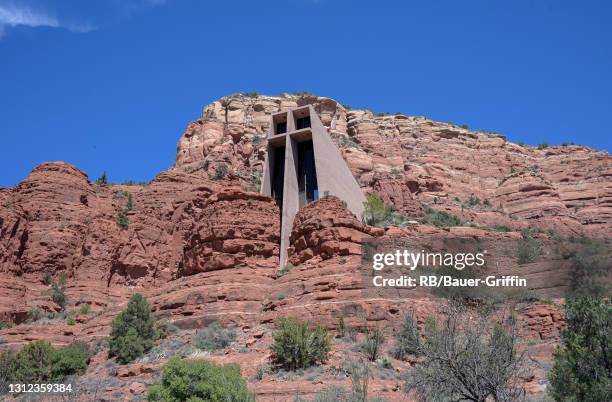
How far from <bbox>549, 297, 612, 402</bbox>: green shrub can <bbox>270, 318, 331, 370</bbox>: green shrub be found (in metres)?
7.61

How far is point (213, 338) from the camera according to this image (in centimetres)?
2602

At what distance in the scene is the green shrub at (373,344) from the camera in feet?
76.3

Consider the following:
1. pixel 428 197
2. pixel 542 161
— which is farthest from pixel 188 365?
pixel 542 161

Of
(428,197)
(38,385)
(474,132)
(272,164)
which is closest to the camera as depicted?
(38,385)

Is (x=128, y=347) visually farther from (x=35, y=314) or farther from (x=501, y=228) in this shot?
(x=501, y=228)

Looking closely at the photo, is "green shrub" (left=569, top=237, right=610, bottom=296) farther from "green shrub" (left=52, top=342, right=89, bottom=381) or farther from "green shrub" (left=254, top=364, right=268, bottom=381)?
"green shrub" (left=52, top=342, right=89, bottom=381)

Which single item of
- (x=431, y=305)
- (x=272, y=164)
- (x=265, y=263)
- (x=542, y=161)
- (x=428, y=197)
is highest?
(x=542, y=161)

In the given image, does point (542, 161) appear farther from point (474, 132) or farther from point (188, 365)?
point (188, 365)

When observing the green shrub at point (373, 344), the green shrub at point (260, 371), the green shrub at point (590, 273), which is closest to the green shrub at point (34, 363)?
the green shrub at point (260, 371)

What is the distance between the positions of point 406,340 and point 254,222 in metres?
11.6

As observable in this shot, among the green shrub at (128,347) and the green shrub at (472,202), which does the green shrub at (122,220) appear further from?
the green shrub at (472,202)

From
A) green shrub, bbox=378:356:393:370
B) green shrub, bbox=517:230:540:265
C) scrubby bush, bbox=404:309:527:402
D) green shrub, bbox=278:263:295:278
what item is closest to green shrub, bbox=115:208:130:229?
green shrub, bbox=278:263:295:278

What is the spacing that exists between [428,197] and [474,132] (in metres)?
16.7

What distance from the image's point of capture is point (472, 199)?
63375mm
